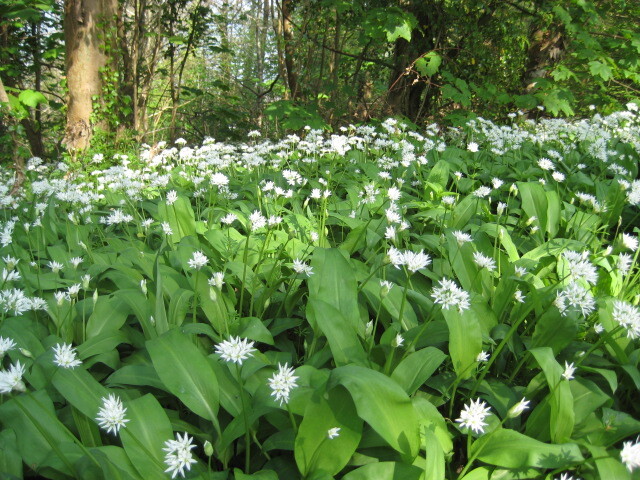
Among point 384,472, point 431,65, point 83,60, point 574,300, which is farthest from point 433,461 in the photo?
point 83,60

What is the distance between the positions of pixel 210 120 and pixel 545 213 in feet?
23.8

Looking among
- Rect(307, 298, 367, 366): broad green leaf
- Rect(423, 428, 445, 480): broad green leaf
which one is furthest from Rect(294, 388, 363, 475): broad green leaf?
Rect(307, 298, 367, 366): broad green leaf

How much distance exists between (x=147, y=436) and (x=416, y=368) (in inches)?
30.5

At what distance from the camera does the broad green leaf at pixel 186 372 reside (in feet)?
4.15

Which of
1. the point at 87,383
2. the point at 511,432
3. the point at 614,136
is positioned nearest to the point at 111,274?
the point at 87,383

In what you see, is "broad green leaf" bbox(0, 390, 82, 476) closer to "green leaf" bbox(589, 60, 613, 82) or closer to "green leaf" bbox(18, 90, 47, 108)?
"green leaf" bbox(18, 90, 47, 108)

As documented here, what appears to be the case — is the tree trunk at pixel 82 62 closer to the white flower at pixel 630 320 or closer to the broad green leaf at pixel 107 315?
the broad green leaf at pixel 107 315

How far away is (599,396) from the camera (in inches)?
53.2

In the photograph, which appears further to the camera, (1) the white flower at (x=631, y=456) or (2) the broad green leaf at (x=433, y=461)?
(2) the broad green leaf at (x=433, y=461)

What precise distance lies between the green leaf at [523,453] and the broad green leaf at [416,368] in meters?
0.21

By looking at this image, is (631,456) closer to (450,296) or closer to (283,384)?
(450,296)

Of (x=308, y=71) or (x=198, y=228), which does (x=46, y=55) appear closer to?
(x=308, y=71)

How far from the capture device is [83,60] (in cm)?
549

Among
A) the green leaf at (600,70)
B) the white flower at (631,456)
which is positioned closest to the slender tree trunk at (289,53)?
the green leaf at (600,70)
